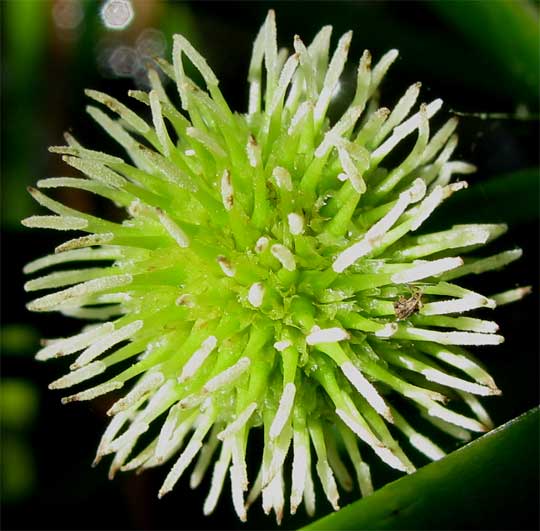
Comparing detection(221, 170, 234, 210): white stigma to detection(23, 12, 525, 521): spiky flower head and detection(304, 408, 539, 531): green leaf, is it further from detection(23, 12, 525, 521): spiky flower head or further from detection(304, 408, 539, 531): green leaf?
detection(304, 408, 539, 531): green leaf

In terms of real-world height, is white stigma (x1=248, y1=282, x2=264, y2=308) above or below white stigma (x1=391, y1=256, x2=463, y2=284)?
above

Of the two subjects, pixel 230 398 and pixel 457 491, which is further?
pixel 230 398

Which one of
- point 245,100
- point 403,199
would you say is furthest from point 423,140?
point 245,100

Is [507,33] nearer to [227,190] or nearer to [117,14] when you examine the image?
[227,190]

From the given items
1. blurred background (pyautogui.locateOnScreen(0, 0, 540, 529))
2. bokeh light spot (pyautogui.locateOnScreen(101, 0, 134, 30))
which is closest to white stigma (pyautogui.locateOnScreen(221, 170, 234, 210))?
blurred background (pyautogui.locateOnScreen(0, 0, 540, 529))

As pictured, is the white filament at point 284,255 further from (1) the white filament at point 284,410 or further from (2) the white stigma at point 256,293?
(1) the white filament at point 284,410

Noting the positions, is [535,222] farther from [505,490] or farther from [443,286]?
[505,490]
